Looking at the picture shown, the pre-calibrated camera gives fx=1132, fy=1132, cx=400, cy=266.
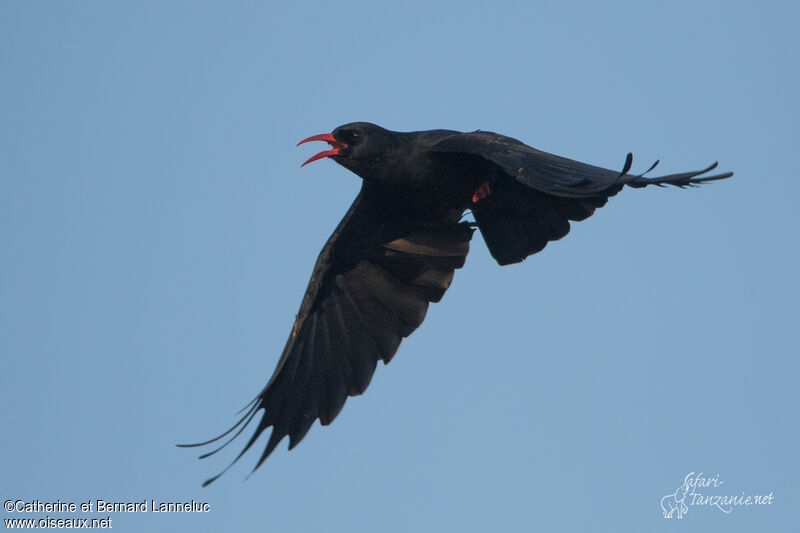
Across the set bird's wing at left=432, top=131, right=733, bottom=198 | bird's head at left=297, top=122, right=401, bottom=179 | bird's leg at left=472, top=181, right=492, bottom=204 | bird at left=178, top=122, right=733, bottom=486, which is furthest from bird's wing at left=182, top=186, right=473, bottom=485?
bird's wing at left=432, top=131, right=733, bottom=198

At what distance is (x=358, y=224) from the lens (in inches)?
536

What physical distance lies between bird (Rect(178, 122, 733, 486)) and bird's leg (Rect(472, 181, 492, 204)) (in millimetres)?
13

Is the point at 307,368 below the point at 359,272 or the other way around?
below

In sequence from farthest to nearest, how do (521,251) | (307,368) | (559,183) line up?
(307,368)
(521,251)
(559,183)

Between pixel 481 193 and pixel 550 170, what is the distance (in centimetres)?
202

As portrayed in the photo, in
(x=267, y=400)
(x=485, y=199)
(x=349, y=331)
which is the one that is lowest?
(x=267, y=400)

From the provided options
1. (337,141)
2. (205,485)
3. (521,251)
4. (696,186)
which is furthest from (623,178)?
(205,485)

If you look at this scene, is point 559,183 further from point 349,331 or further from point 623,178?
point 349,331

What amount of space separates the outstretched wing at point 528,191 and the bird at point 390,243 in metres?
0.01

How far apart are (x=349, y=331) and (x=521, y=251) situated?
2.55m

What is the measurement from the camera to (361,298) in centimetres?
1384

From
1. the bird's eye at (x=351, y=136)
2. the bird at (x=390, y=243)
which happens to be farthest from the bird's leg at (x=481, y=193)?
the bird's eye at (x=351, y=136)

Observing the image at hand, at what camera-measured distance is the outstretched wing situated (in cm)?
1022

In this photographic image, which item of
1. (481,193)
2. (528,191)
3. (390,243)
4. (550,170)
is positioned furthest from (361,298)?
(550,170)
